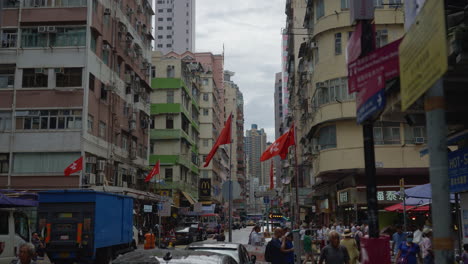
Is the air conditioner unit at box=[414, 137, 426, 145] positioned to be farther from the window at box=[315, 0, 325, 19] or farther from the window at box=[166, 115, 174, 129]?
the window at box=[166, 115, 174, 129]

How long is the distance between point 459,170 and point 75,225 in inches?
533

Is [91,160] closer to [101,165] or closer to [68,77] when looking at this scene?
[101,165]

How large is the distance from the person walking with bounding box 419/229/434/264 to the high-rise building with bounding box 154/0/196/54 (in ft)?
452

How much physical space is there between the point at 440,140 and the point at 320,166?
99.0 ft

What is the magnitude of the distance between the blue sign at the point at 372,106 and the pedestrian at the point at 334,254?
417 centimetres

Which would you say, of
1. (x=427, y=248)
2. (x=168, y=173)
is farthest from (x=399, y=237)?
(x=168, y=173)

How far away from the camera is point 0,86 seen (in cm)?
3462

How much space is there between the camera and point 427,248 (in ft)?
43.2

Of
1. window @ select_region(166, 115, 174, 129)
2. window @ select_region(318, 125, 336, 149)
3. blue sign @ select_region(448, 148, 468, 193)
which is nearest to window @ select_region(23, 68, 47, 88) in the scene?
window @ select_region(318, 125, 336, 149)

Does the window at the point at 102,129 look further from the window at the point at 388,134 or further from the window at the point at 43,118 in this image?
the window at the point at 388,134

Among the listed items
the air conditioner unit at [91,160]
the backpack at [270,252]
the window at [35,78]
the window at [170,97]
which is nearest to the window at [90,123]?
the air conditioner unit at [91,160]

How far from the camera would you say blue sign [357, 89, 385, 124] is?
5.08 metres

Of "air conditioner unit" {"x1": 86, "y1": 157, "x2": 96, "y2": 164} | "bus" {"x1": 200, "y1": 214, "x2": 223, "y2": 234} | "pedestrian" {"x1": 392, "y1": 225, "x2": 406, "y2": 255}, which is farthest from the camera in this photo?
"bus" {"x1": 200, "y1": 214, "x2": 223, "y2": 234}

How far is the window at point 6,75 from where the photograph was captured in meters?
34.7
